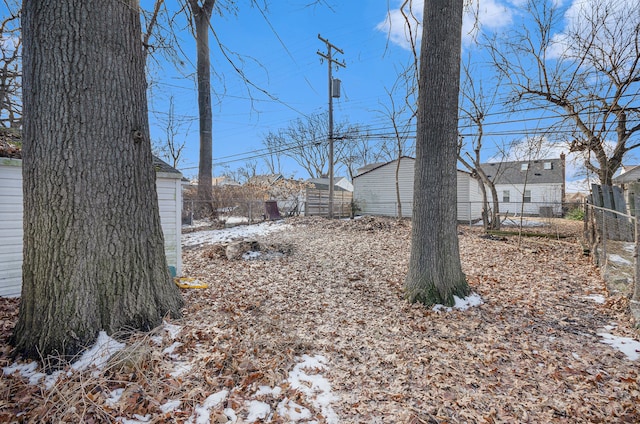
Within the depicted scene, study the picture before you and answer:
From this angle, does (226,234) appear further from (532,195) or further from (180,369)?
(532,195)

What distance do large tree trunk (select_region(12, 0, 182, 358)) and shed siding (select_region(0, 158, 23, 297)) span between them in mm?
2110

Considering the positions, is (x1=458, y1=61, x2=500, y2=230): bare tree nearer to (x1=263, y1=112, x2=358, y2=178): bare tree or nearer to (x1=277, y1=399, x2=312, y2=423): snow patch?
(x1=277, y1=399, x2=312, y2=423): snow patch

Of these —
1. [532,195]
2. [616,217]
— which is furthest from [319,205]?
[532,195]

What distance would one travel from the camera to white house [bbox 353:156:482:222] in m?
17.6

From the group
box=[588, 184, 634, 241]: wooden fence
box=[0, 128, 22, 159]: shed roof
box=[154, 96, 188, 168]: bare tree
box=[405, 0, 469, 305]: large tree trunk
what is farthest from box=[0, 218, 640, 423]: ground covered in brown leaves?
box=[154, 96, 188, 168]: bare tree

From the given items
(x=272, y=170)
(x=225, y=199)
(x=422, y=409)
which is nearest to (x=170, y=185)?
(x=422, y=409)

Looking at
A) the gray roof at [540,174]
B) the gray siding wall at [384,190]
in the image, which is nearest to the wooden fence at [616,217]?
the gray siding wall at [384,190]

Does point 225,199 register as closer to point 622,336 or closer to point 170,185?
point 170,185

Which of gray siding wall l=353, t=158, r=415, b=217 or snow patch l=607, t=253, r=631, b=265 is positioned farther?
gray siding wall l=353, t=158, r=415, b=217

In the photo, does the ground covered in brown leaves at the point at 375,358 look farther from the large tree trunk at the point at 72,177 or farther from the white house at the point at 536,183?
the white house at the point at 536,183

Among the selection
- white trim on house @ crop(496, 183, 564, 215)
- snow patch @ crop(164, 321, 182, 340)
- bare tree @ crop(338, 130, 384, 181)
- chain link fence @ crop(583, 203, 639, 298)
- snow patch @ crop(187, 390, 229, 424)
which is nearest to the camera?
snow patch @ crop(187, 390, 229, 424)

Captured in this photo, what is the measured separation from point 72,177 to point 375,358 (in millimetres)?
2909

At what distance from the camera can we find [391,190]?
1939 centimetres

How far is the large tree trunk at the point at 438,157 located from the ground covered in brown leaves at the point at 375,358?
1.39ft
